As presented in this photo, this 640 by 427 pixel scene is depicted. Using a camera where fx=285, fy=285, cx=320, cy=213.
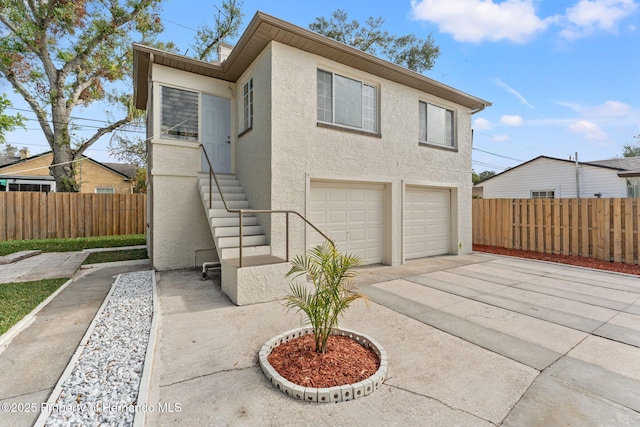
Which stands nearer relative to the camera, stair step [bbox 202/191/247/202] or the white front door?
stair step [bbox 202/191/247/202]

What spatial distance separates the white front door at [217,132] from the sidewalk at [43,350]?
4.04 meters

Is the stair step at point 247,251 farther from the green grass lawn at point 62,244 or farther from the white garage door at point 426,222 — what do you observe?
the green grass lawn at point 62,244

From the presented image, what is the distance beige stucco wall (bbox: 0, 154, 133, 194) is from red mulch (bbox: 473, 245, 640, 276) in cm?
2571

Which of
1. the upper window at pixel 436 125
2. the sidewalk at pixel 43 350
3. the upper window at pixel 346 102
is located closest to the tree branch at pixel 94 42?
the upper window at pixel 346 102

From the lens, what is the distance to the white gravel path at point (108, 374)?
2146 millimetres

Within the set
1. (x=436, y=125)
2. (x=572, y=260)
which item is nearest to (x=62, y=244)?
(x=436, y=125)

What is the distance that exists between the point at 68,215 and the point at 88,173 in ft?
42.1

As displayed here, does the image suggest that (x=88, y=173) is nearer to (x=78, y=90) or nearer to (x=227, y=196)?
(x=78, y=90)

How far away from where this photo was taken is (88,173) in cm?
2214

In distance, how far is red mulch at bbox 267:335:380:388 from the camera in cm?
254

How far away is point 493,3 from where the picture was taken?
7.71 meters

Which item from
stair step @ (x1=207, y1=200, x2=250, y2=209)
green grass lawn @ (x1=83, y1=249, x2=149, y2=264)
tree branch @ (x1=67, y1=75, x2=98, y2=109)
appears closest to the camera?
stair step @ (x1=207, y1=200, x2=250, y2=209)

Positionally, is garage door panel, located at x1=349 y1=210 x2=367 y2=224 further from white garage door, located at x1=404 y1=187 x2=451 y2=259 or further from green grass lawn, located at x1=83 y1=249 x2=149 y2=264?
green grass lawn, located at x1=83 y1=249 x2=149 y2=264

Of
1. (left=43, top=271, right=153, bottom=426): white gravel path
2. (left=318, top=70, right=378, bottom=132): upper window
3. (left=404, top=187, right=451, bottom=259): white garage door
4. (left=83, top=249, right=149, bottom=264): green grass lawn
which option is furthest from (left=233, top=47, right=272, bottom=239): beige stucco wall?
(left=83, top=249, right=149, bottom=264): green grass lawn
